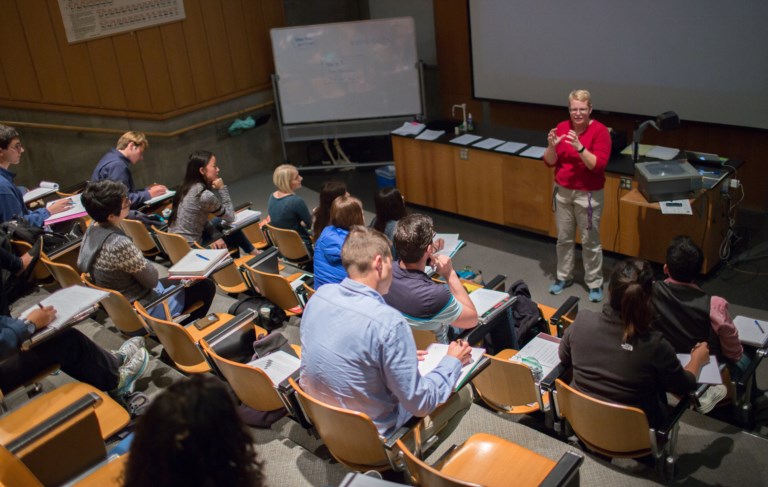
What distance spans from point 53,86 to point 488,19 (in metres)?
4.80

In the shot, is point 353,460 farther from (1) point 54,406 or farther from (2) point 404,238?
(1) point 54,406

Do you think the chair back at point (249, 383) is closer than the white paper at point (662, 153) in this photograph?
Yes

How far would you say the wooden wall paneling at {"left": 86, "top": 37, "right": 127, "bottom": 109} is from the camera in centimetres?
713

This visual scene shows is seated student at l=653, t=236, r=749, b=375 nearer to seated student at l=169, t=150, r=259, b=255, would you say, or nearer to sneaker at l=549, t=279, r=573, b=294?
sneaker at l=549, t=279, r=573, b=294

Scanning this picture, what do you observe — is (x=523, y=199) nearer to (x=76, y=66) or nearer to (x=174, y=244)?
(x=174, y=244)

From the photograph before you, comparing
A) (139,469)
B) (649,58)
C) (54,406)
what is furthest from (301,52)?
(139,469)

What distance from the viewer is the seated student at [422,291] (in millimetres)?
3230

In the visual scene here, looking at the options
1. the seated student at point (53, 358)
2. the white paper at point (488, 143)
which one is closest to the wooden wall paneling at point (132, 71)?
the white paper at point (488, 143)

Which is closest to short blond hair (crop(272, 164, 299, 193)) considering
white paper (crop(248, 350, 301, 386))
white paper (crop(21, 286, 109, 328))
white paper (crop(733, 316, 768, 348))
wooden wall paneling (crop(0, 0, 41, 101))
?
white paper (crop(21, 286, 109, 328))

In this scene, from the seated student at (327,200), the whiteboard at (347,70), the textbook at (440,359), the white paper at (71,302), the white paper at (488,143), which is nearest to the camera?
the textbook at (440,359)

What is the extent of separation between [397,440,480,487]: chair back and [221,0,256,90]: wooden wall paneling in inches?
245

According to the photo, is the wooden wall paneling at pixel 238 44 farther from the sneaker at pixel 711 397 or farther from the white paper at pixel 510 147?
the sneaker at pixel 711 397

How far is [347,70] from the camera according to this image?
7789mm

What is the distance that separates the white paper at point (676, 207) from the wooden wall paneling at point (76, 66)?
19.2ft
